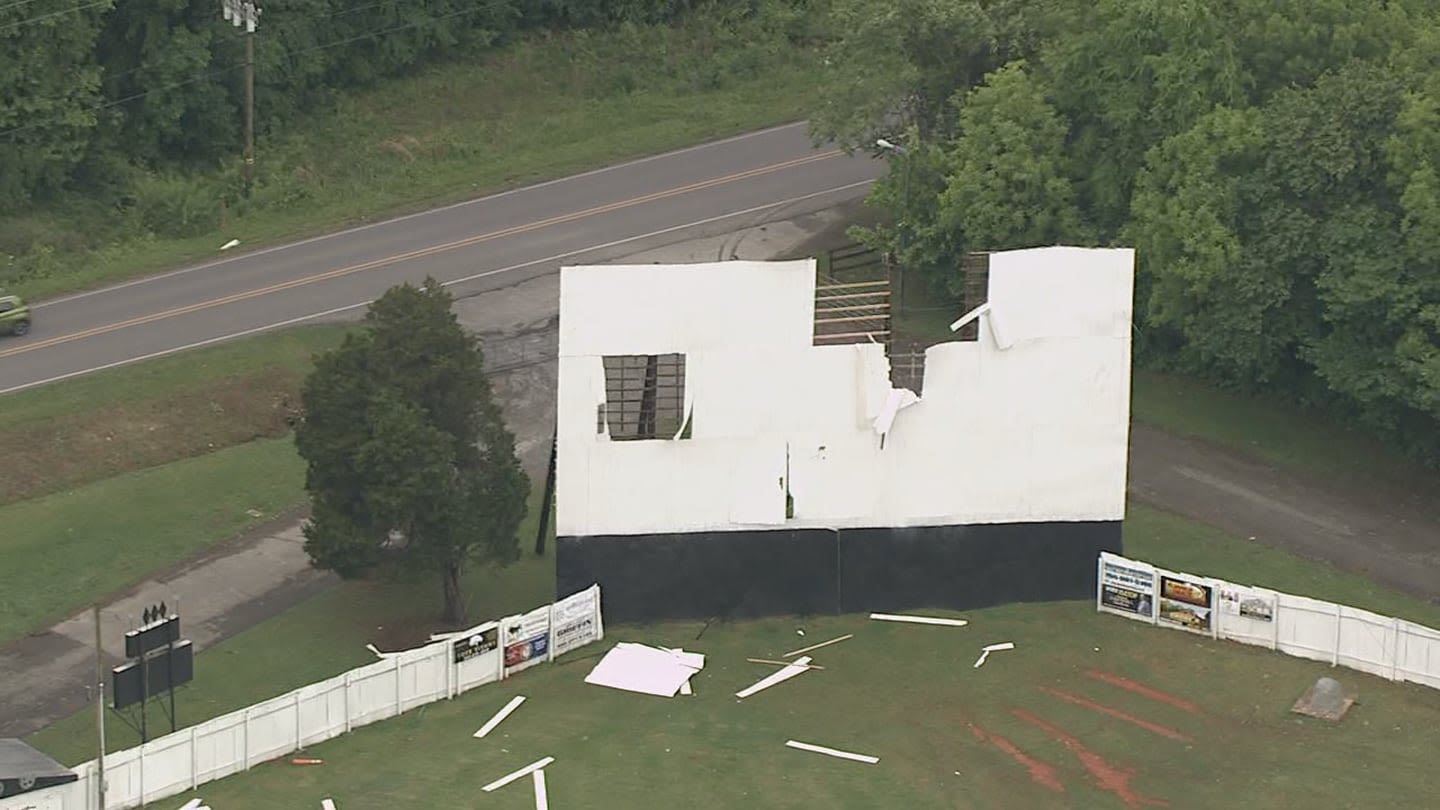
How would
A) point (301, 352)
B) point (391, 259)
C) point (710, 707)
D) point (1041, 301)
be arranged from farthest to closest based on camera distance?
1. point (391, 259)
2. point (301, 352)
3. point (1041, 301)
4. point (710, 707)

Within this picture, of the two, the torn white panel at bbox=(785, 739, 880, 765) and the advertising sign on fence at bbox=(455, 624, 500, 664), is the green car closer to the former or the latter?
the advertising sign on fence at bbox=(455, 624, 500, 664)

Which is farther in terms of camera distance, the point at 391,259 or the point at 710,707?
the point at 391,259

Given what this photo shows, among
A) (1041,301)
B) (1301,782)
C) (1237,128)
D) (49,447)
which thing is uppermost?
(1237,128)

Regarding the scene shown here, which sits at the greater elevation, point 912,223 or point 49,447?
point 912,223

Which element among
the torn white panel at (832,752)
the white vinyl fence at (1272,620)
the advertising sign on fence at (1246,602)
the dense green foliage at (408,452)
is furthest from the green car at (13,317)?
the advertising sign on fence at (1246,602)

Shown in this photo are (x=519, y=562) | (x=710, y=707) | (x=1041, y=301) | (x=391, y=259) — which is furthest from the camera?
A: (x=391, y=259)

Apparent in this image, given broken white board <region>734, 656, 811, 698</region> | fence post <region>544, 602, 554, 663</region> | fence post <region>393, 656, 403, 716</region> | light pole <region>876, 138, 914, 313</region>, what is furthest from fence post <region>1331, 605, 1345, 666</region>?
light pole <region>876, 138, 914, 313</region>

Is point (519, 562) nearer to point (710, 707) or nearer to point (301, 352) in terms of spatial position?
point (710, 707)

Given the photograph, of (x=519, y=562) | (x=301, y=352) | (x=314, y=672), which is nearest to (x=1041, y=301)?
(x=519, y=562)
